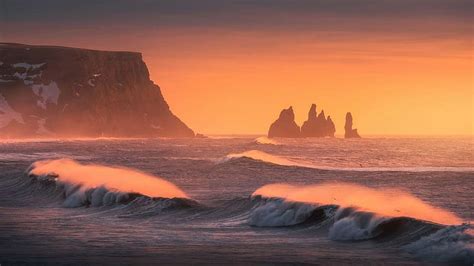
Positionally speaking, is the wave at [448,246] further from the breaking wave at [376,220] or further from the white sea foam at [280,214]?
the white sea foam at [280,214]

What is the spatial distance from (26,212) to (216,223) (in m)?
8.34

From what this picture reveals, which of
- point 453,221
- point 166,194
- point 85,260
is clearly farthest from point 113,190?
point 85,260

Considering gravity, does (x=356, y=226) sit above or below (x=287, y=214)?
above

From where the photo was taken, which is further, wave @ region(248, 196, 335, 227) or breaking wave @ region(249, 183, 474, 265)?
wave @ region(248, 196, 335, 227)

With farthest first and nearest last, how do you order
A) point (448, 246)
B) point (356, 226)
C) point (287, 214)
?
1. point (287, 214)
2. point (356, 226)
3. point (448, 246)

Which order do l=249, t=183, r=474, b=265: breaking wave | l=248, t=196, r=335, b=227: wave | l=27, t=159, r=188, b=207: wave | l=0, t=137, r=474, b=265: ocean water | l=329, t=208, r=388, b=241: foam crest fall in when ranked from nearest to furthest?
l=0, t=137, r=474, b=265: ocean water → l=249, t=183, r=474, b=265: breaking wave → l=329, t=208, r=388, b=241: foam crest → l=248, t=196, r=335, b=227: wave → l=27, t=159, r=188, b=207: wave

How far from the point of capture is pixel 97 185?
44.6 metres

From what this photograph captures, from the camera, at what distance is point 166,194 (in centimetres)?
4331

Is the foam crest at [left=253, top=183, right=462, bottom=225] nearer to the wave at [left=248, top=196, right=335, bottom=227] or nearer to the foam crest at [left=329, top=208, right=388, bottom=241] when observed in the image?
the foam crest at [left=329, top=208, right=388, bottom=241]

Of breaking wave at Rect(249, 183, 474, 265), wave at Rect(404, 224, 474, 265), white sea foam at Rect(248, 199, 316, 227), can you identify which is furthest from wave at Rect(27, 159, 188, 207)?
wave at Rect(404, 224, 474, 265)

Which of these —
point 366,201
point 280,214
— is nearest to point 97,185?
point 280,214

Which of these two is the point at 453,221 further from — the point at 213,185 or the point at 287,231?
the point at 213,185

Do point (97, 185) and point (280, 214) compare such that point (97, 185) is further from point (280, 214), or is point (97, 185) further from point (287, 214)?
point (287, 214)

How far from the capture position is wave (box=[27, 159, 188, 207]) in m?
40.4
